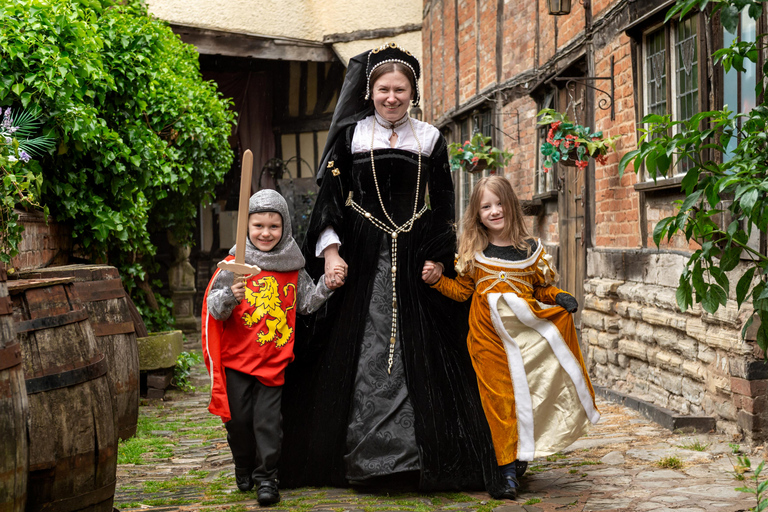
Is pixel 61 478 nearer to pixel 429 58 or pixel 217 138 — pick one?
pixel 217 138

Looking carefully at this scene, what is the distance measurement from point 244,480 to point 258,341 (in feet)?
2.15

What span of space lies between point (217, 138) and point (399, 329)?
5.27 metres

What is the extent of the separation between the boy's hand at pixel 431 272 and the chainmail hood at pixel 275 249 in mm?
554

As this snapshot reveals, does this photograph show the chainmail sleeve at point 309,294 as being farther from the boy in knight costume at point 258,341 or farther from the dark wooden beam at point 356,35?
the dark wooden beam at point 356,35

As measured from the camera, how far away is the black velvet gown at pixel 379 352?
358 centimetres

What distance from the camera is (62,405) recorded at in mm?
2773

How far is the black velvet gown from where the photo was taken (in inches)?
141

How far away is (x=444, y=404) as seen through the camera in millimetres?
3631

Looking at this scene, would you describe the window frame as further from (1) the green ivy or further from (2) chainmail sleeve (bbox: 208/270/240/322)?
(1) the green ivy

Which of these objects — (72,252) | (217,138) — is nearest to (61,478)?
(72,252)

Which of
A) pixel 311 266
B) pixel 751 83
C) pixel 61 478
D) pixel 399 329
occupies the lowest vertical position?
pixel 61 478

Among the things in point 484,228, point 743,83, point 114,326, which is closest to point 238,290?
point 484,228

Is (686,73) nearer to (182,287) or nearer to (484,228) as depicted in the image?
(484,228)

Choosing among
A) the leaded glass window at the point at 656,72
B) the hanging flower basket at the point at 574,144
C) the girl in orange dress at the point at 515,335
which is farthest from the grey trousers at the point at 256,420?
the hanging flower basket at the point at 574,144
